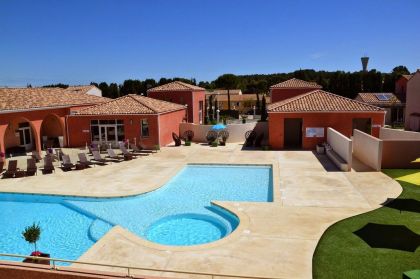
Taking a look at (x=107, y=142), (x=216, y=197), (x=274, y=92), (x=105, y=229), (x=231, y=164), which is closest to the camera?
(x=105, y=229)

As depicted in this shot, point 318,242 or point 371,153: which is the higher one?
point 371,153

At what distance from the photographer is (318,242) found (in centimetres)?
1071

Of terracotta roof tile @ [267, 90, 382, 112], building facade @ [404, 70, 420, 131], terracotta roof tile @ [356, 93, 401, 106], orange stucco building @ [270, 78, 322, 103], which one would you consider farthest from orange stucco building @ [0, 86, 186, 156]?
terracotta roof tile @ [356, 93, 401, 106]

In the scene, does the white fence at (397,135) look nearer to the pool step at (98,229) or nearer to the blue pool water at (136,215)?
the blue pool water at (136,215)

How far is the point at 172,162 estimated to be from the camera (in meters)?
23.7

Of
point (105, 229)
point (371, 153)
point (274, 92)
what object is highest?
point (274, 92)

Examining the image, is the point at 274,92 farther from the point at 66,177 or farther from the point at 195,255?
the point at 195,255

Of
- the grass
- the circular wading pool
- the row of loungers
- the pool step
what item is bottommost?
the circular wading pool

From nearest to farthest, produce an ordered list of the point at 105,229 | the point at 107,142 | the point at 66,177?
the point at 105,229 < the point at 66,177 < the point at 107,142

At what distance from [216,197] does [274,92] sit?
88.2ft

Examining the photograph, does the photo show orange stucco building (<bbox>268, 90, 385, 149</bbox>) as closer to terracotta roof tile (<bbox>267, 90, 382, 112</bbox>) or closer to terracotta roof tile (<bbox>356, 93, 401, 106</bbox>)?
terracotta roof tile (<bbox>267, 90, 382, 112</bbox>)

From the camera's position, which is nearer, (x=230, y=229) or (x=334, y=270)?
(x=334, y=270)

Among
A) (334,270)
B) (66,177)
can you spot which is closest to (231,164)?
(66,177)

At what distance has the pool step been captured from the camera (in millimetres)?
12648
